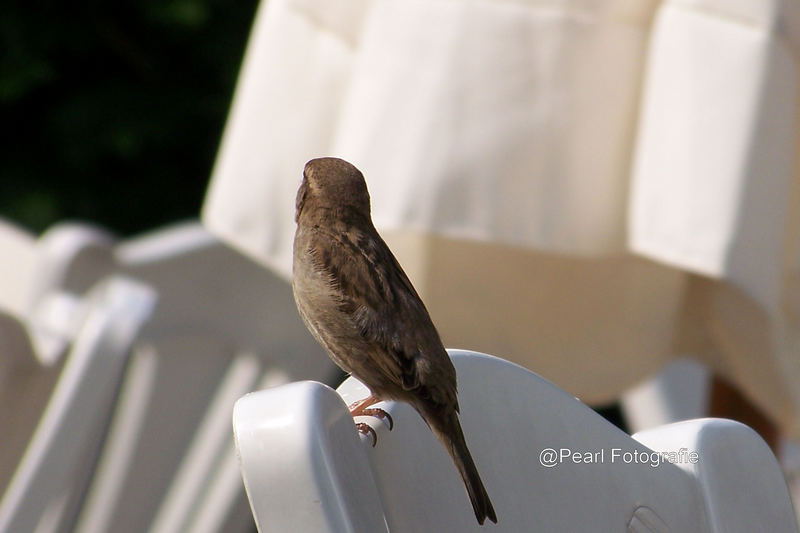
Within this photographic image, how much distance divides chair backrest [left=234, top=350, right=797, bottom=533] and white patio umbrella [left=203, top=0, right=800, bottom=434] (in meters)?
0.53

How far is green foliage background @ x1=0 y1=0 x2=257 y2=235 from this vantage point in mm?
3471

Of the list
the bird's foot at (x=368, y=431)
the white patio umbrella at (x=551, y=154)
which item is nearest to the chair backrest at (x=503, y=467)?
the bird's foot at (x=368, y=431)

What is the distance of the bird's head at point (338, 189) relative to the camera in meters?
1.00

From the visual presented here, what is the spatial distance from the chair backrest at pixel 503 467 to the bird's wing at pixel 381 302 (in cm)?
5

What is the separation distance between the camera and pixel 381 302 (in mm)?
962

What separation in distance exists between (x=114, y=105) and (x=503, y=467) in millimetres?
2943

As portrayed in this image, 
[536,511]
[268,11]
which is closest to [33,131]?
[268,11]

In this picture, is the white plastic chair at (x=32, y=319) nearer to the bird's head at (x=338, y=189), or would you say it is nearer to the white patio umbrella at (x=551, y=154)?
the white patio umbrella at (x=551, y=154)

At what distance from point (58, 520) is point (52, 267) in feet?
1.90

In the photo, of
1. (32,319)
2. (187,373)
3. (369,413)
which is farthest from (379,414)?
(187,373)

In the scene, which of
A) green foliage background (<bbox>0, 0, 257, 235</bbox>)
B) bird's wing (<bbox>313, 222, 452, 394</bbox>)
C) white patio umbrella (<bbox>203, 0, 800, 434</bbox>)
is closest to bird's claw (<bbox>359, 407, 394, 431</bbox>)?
bird's wing (<bbox>313, 222, 452, 394</bbox>)

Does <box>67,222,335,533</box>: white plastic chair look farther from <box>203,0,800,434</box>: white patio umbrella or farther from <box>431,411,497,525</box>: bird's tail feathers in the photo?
<box>431,411,497,525</box>: bird's tail feathers

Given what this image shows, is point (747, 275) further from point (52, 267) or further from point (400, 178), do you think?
point (52, 267)

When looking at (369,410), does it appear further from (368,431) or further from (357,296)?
(357,296)
